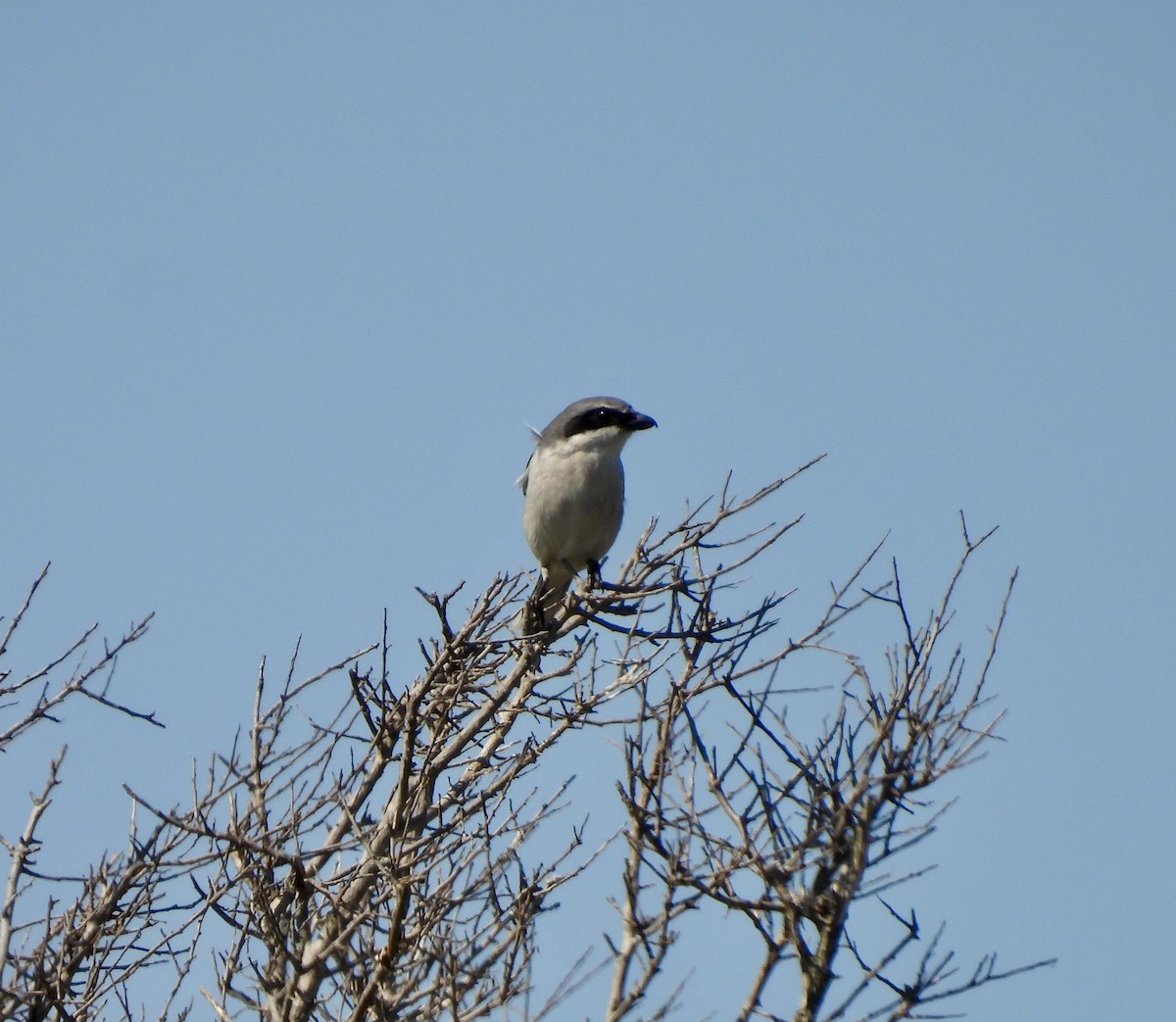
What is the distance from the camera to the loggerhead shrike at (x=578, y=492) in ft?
28.5

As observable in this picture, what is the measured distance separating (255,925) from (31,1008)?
3.06 feet

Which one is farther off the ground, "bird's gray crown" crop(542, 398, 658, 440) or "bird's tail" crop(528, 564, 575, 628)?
"bird's gray crown" crop(542, 398, 658, 440)

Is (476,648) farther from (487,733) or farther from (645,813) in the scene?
(645,813)

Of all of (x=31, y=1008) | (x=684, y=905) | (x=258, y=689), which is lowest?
(x=31, y=1008)

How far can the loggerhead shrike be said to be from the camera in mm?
8688

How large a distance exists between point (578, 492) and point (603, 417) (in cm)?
52

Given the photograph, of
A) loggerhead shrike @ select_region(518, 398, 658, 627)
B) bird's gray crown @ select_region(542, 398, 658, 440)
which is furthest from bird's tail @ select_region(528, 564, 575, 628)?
bird's gray crown @ select_region(542, 398, 658, 440)

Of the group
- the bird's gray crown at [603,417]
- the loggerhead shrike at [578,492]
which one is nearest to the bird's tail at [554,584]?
the loggerhead shrike at [578,492]

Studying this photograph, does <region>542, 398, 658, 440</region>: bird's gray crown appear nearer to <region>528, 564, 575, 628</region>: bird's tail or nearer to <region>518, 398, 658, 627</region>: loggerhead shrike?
<region>518, 398, 658, 627</region>: loggerhead shrike

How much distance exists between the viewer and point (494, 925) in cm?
484

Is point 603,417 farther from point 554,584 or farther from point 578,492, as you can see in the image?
point 554,584

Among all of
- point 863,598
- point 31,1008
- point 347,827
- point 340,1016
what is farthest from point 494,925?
point 863,598

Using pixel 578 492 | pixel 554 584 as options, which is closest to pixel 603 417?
pixel 578 492

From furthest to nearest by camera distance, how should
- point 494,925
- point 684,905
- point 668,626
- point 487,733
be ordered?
point 487,733, point 668,626, point 494,925, point 684,905
